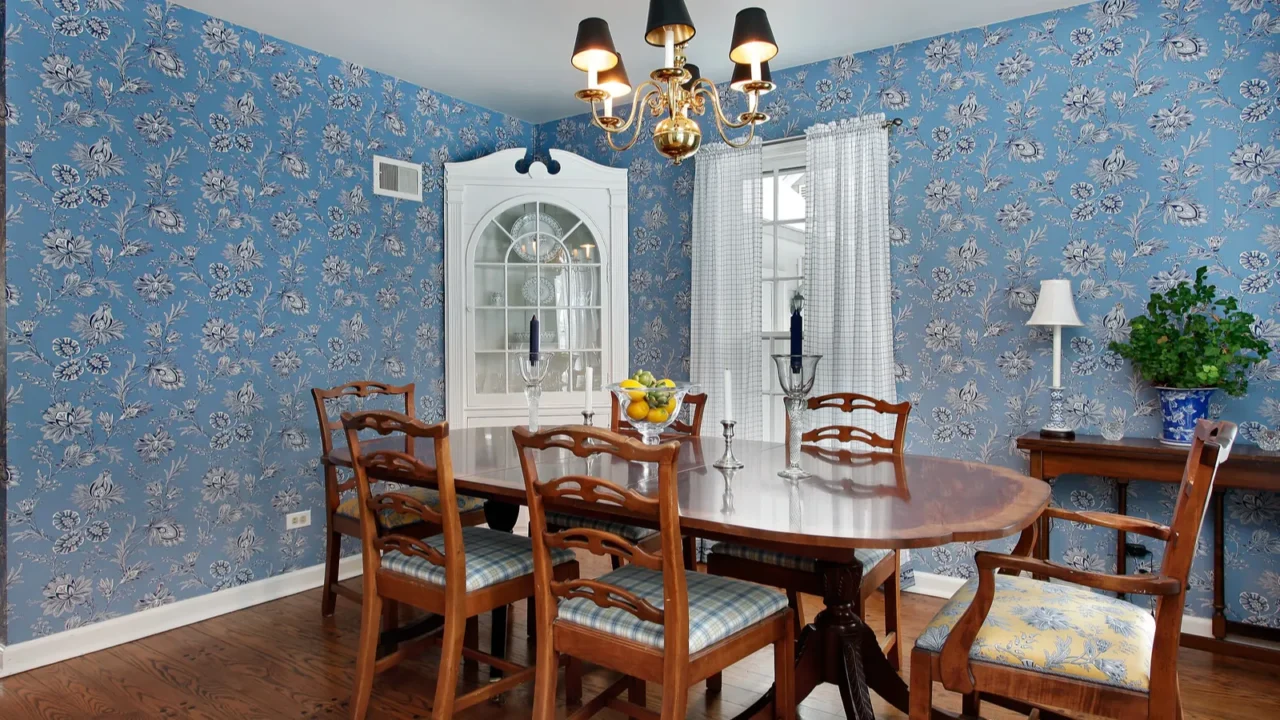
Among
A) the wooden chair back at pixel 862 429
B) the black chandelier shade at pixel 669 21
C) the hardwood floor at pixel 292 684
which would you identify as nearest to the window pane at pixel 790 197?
the wooden chair back at pixel 862 429

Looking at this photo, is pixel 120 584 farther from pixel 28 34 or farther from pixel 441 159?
pixel 441 159

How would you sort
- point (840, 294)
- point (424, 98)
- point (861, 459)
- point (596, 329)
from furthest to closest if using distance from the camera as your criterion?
point (596, 329), point (424, 98), point (840, 294), point (861, 459)

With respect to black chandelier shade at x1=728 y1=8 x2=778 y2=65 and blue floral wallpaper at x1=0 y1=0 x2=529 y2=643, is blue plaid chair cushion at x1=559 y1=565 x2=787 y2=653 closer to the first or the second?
black chandelier shade at x1=728 y1=8 x2=778 y2=65

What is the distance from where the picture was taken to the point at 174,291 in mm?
3096

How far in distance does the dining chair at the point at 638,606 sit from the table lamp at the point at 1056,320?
5.59ft

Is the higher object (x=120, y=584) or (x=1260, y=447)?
(x=1260, y=447)

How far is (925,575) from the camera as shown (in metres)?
3.53

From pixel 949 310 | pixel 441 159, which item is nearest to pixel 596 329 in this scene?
pixel 441 159

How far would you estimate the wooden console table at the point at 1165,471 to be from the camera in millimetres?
2598

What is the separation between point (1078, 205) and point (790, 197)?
1.30 meters

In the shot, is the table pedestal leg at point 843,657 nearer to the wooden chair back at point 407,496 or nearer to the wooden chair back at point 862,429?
the wooden chair back at point 862,429

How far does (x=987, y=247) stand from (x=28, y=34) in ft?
12.3

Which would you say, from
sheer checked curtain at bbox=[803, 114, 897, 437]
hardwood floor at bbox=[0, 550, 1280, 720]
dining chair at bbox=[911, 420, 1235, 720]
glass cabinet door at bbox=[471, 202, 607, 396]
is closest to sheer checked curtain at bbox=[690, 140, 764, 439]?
sheer checked curtain at bbox=[803, 114, 897, 437]

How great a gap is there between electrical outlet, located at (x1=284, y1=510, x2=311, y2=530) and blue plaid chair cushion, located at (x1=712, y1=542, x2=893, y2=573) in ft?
7.01
